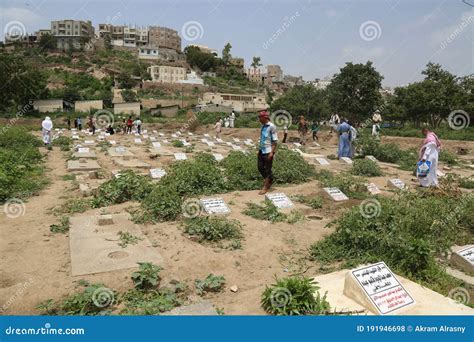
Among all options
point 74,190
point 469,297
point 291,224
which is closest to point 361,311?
point 469,297

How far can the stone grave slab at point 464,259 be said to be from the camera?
4527 mm

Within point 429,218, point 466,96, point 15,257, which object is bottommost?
point 15,257

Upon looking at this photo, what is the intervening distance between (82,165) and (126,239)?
279 inches

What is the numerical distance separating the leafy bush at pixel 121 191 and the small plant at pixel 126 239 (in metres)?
1.79

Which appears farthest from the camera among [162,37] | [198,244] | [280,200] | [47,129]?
[162,37]

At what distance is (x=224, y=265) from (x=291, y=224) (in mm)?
Answer: 1833

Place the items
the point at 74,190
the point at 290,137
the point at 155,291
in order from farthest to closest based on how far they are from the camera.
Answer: the point at 290,137 → the point at 74,190 → the point at 155,291

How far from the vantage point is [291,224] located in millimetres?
6047

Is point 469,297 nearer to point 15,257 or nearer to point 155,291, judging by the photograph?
point 155,291

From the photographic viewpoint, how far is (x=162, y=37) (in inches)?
4370

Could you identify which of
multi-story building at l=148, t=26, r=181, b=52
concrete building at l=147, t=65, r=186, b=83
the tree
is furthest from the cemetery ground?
multi-story building at l=148, t=26, r=181, b=52

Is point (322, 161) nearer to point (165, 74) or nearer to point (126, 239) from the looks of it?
point (126, 239)

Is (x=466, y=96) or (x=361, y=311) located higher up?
(x=466, y=96)

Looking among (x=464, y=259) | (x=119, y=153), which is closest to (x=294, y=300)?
(x=464, y=259)
